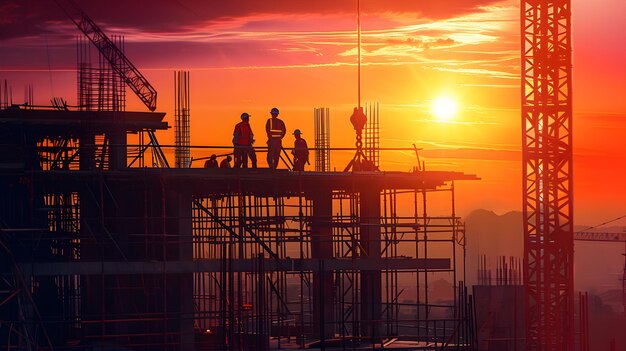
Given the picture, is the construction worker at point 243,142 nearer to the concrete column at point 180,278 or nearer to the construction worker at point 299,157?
the construction worker at point 299,157

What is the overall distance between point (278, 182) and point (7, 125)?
815 centimetres

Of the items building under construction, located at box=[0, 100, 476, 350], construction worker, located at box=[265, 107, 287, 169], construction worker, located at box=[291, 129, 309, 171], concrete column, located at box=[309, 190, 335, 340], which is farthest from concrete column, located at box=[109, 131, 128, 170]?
concrete column, located at box=[309, 190, 335, 340]

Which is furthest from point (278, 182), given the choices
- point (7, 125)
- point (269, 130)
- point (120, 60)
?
point (120, 60)

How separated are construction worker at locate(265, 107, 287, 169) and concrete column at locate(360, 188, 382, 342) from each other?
175 inches

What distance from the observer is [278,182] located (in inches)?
1416

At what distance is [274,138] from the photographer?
114 ft

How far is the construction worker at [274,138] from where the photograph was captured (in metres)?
34.6

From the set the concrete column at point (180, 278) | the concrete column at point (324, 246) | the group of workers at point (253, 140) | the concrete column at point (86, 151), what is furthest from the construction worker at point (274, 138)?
the concrete column at point (86, 151)

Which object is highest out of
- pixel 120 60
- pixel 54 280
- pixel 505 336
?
pixel 120 60

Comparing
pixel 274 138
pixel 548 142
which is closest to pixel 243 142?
pixel 274 138

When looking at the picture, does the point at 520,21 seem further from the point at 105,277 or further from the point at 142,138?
the point at 105,277

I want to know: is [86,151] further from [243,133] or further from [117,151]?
[243,133]

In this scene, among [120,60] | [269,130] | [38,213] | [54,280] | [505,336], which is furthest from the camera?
[505,336]

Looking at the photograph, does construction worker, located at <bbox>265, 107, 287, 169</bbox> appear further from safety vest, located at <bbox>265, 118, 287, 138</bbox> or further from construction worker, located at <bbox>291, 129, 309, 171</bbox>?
construction worker, located at <bbox>291, 129, 309, 171</bbox>
